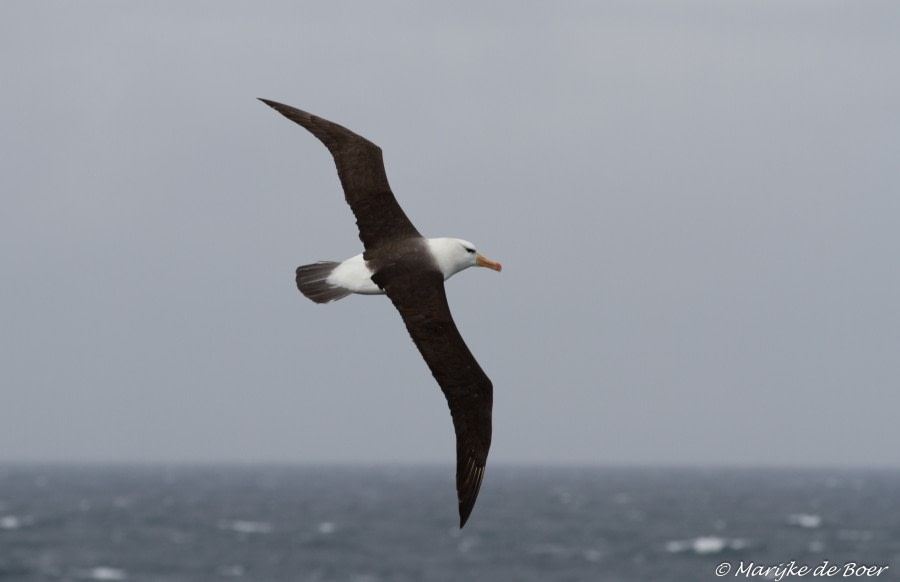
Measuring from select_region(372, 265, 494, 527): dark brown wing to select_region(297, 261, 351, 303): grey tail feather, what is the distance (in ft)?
2.69

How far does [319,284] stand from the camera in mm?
12562

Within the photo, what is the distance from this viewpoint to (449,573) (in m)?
92.7

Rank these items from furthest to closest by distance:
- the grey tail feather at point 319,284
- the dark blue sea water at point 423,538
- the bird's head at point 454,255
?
the dark blue sea water at point 423,538 → the grey tail feather at point 319,284 → the bird's head at point 454,255

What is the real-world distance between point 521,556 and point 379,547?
1337 cm

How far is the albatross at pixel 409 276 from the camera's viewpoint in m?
11.6

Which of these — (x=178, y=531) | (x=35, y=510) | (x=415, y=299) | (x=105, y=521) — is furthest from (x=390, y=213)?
(x=35, y=510)

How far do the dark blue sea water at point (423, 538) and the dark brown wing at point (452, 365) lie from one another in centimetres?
8044

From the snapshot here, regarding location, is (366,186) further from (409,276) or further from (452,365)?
(452,365)

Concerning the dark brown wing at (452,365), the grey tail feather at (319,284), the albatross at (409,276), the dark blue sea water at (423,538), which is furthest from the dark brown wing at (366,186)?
the dark blue sea water at (423,538)

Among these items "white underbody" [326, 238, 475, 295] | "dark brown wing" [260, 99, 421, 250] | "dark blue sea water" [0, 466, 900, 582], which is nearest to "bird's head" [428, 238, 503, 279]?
"white underbody" [326, 238, 475, 295]

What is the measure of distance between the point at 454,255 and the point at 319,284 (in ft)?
4.67

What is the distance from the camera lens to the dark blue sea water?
308ft

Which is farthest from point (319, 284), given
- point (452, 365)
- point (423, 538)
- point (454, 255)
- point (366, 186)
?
point (423, 538)

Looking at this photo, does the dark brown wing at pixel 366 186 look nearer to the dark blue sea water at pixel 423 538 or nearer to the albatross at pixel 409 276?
the albatross at pixel 409 276
